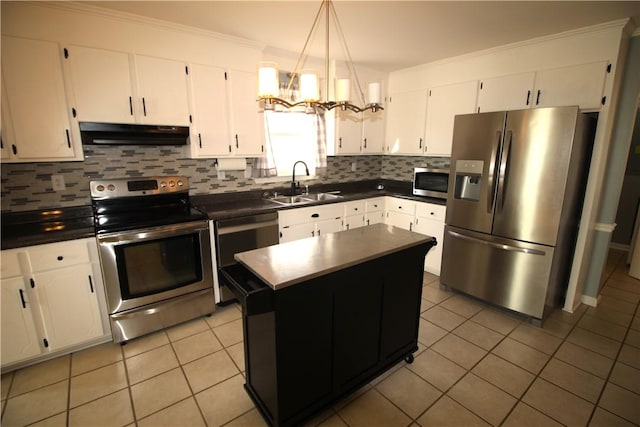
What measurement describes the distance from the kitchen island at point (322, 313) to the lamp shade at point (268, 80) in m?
0.93

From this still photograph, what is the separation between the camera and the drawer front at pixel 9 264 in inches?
79.0

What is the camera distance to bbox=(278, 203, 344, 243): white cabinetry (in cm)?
329

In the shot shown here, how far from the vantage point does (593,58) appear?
2.62m

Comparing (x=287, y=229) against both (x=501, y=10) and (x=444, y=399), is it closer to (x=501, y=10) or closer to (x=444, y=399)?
(x=444, y=399)

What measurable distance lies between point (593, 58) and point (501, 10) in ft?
3.36

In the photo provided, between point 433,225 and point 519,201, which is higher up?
point 519,201

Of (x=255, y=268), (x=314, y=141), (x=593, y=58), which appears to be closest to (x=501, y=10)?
(x=593, y=58)

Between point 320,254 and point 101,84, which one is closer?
point 320,254

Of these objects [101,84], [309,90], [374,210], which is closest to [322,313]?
[309,90]

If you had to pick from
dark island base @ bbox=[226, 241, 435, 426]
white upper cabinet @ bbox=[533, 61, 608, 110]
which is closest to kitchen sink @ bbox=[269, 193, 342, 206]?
dark island base @ bbox=[226, 241, 435, 426]

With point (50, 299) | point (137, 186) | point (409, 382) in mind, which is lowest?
point (409, 382)

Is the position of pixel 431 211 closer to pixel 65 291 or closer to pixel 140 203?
pixel 140 203

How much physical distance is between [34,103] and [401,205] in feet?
12.0

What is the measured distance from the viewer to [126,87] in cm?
252
